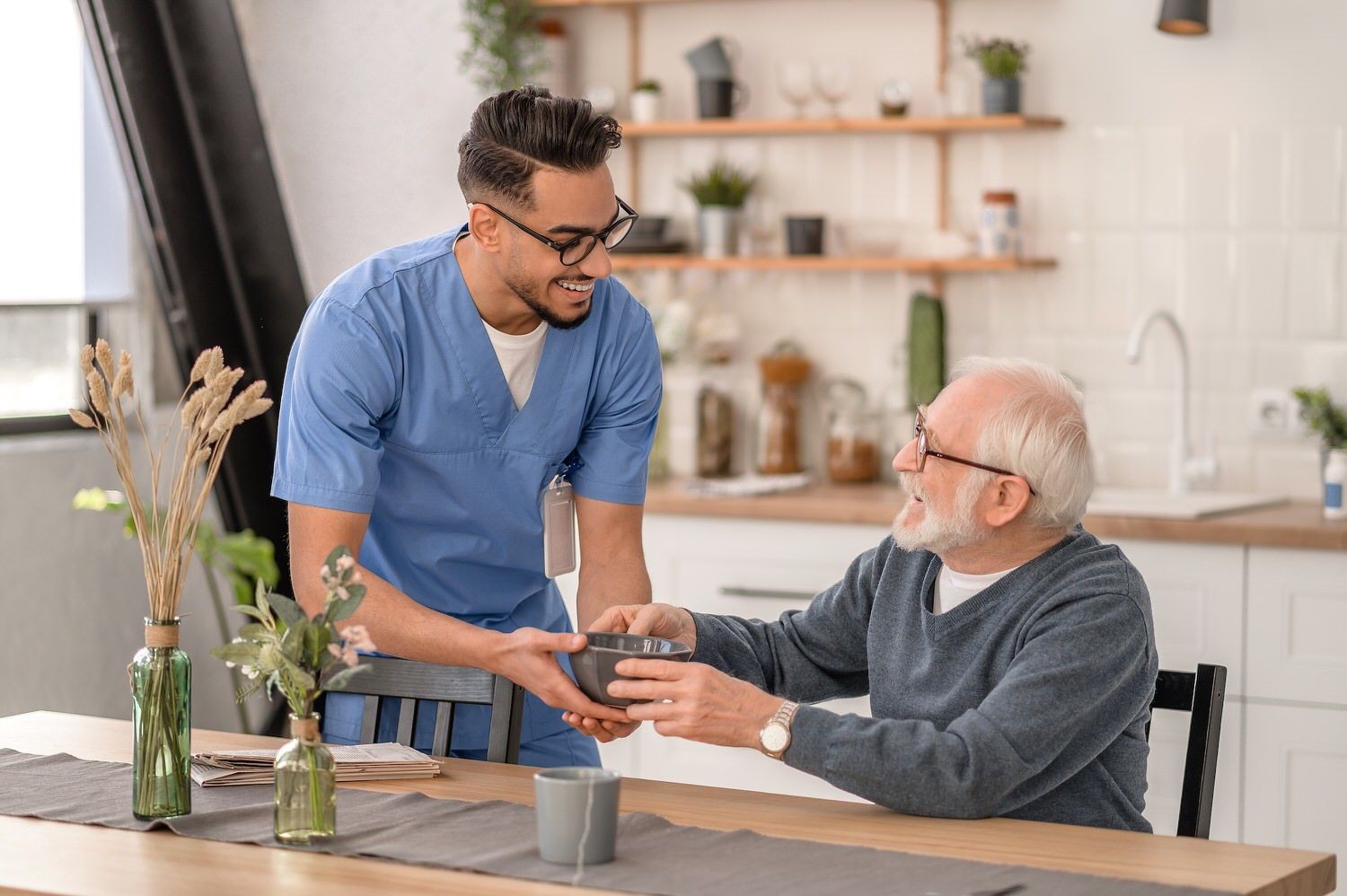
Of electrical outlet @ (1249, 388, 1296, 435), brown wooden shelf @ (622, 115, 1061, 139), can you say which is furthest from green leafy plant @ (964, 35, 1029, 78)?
electrical outlet @ (1249, 388, 1296, 435)

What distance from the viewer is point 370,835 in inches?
64.9

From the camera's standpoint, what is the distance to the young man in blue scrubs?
2.13m

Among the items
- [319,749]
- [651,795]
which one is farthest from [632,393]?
[319,749]

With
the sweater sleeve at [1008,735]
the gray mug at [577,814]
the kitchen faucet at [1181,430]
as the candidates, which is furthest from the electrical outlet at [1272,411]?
the gray mug at [577,814]

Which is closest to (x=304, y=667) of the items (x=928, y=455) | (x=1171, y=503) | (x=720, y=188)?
(x=928, y=455)

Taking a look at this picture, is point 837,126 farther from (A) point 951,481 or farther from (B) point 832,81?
(A) point 951,481

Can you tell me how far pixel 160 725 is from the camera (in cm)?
169

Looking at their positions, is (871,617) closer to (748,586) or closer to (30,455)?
(748,586)

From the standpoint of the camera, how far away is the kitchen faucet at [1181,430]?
368 centimetres

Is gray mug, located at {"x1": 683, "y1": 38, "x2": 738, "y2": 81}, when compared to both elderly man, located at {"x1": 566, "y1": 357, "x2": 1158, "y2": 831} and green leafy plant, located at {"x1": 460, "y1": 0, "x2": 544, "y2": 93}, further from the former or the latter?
elderly man, located at {"x1": 566, "y1": 357, "x2": 1158, "y2": 831}

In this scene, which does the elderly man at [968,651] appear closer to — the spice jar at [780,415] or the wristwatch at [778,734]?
the wristwatch at [778,734]

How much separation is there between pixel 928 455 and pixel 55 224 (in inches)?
118

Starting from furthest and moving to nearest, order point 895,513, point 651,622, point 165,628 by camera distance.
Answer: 1. point 895,513
2. point 651,622
3. point 165,628

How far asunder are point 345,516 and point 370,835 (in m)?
0.58
